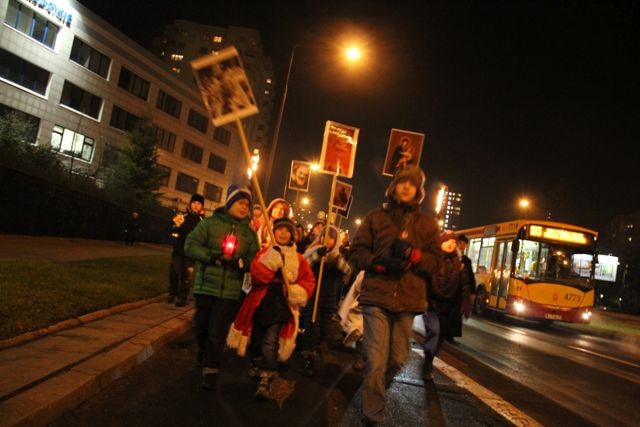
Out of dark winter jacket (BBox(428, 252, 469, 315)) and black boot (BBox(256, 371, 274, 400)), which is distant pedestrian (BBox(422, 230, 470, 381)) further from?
black boot (BBox(256, 371, 274, 400))

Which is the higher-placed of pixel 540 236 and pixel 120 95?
pixel 120 95

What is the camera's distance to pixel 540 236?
1691cm

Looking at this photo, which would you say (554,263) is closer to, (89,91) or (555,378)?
(555,378)

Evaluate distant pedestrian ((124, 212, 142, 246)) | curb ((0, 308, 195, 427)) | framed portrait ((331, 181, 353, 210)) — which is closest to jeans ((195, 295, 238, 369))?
curb ((0, 308, 195, 427))

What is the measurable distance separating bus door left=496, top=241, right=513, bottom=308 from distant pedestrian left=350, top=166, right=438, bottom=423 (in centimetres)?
1419

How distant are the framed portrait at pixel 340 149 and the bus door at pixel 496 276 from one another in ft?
35.7

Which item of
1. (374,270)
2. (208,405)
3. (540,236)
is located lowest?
(208,405)

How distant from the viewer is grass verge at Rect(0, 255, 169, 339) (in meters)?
5.65

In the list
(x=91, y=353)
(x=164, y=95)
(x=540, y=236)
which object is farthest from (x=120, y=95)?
(x=91, y=353)

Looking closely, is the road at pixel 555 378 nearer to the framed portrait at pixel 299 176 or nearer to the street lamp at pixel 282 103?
the framed portrait at pixel 299 176

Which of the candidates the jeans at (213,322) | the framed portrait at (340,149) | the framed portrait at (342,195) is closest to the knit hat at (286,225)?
the jeans at (213,322)

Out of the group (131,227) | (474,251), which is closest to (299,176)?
(474,251)

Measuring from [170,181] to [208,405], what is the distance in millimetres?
48217

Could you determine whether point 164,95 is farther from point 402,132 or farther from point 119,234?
point 402,132
